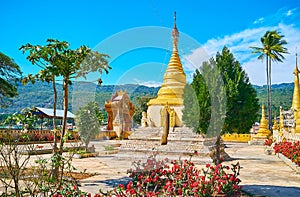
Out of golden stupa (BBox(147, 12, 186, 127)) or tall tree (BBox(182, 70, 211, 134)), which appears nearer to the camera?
tall tree (BBox(182, 70, 211, 134))

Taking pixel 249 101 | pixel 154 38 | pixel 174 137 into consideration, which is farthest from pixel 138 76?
pixel 174 137

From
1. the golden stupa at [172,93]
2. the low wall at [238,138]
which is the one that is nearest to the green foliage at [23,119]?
the golden stupa at [172,93]

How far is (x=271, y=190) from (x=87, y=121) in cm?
1361

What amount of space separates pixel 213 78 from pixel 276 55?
3006 centimetres

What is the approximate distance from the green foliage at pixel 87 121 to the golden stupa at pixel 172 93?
5386 millimetres

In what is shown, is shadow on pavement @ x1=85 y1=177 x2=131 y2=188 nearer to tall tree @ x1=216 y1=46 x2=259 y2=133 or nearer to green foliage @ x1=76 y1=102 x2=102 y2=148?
tall tree @ x1=216 y1=46 x2=259 y2=133

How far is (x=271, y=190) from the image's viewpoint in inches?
338

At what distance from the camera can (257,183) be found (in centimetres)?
976

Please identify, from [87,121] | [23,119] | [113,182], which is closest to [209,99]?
[113,182]

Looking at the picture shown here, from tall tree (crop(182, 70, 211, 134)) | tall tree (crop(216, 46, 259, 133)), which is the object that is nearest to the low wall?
tall tree (crop(182, 70, 211, 134))

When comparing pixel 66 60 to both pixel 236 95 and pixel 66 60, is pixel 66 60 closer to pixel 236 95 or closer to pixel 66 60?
pixel 66 60

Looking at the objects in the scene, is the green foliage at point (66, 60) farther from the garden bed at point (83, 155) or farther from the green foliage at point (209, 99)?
the garden bed at point (83, 155)

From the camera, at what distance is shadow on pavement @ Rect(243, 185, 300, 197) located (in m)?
8.02

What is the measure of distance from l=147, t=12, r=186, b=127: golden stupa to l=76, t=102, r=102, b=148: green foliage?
5386mm
